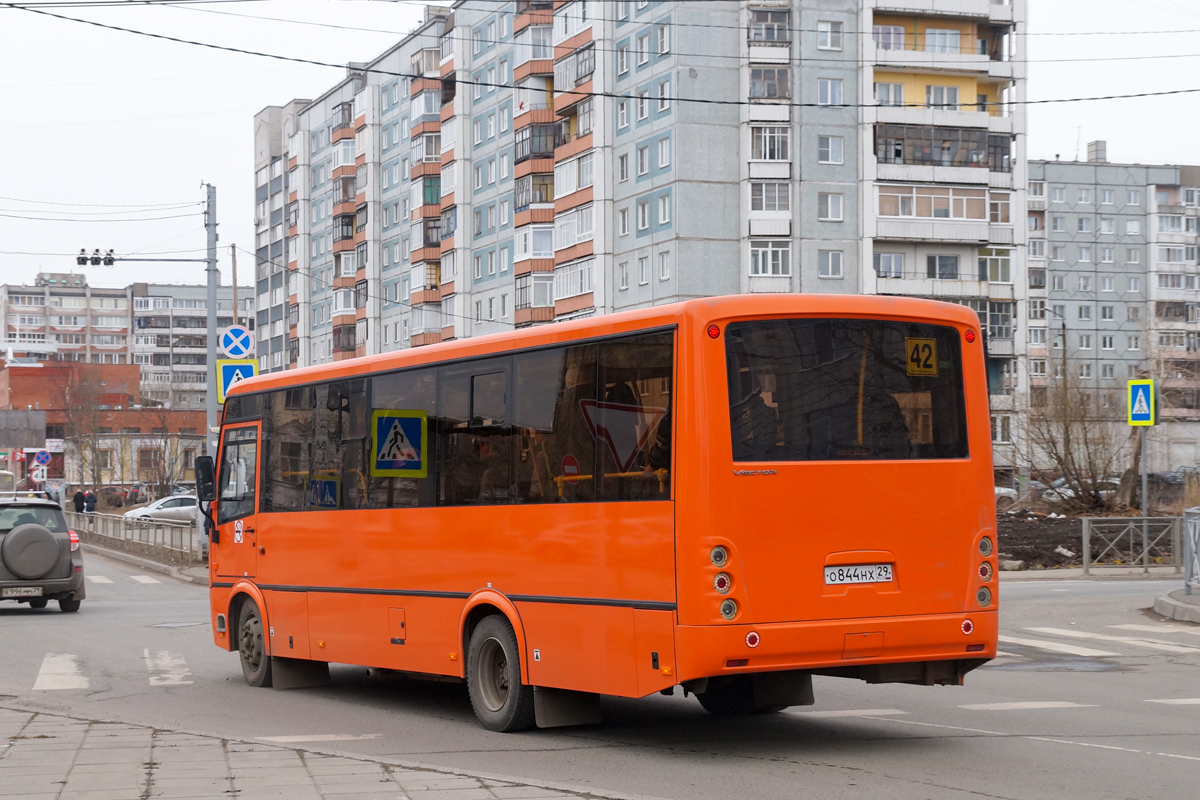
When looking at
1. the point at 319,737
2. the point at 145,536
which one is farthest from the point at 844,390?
the point at 145,536

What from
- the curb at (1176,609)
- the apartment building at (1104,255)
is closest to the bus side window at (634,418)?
the curb at (1176,609)

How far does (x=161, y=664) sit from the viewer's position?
A: 635 inches

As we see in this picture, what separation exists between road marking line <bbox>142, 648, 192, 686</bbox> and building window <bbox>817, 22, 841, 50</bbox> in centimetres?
5781

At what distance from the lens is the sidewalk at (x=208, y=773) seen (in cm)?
805

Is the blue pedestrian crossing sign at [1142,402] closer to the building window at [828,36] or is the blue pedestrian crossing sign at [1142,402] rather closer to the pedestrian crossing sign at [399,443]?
the pedestrian crossing sign at [399,443]

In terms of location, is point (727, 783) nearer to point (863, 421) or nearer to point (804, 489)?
point (804, 489)

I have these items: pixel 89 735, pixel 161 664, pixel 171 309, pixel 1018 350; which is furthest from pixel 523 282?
pixel 171 309

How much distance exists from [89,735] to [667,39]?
200 feet

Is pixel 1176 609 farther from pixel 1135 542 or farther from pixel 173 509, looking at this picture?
pixel 173 509

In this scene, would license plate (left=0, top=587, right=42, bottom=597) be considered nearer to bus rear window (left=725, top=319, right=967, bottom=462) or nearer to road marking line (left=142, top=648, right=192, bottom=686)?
road marking line (left=142, top=648, right=192, bottom=686)

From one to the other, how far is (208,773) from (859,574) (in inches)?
157

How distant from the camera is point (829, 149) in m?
70.3

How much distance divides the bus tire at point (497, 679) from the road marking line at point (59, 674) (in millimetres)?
4884

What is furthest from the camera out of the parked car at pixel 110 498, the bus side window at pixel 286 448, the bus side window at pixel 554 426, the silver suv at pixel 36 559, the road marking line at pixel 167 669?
the parked car at pixel 110 498
